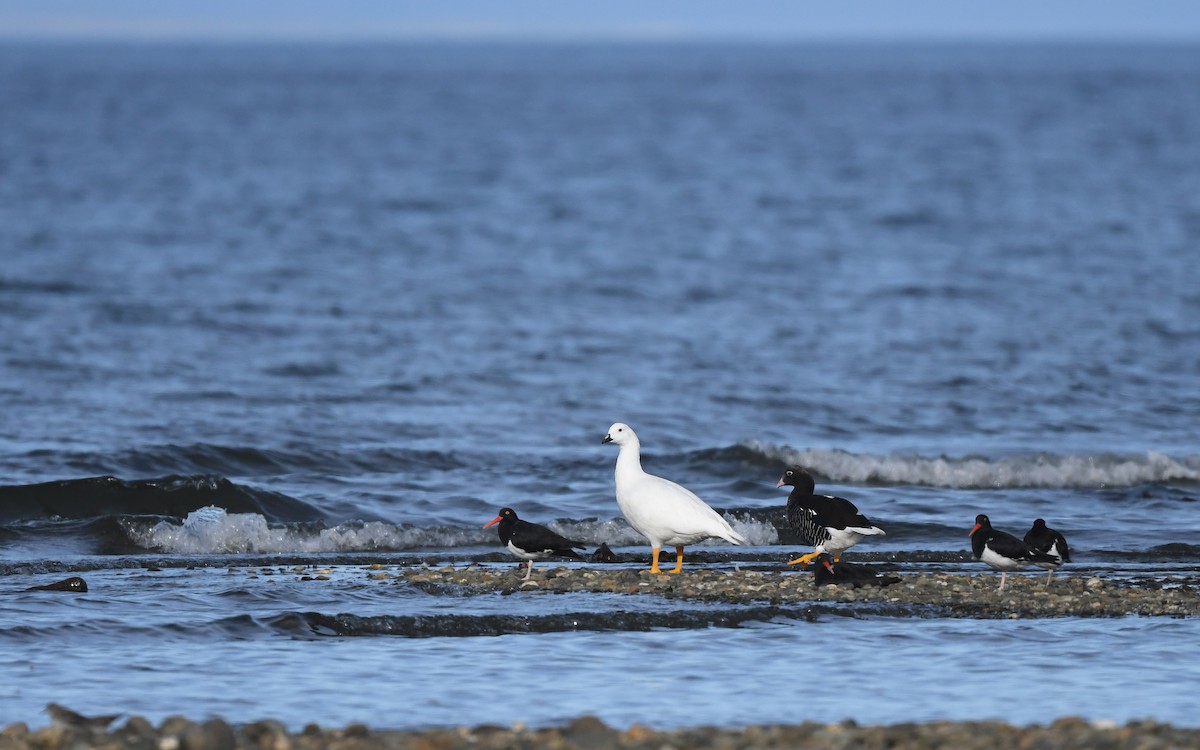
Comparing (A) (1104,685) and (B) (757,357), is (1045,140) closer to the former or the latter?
(B) (757,357)

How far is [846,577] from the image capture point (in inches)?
474

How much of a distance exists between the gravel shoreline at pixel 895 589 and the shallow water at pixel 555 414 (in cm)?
42

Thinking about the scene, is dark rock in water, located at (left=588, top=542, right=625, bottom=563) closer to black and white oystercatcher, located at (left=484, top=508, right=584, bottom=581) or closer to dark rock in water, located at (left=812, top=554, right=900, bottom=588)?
black and white oystercatcher, located at (left=484, top=508, right=584, bottom=581)

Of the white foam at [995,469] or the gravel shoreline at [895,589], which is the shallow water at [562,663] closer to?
the gravel shoreline at [895,589]

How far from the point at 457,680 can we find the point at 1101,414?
15130 millimetres

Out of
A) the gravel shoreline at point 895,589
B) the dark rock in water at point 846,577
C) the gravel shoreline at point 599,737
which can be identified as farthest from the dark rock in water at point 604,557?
the gravel shoreline at point 599,737

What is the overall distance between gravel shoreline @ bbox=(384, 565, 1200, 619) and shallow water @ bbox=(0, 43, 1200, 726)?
42 centimetres

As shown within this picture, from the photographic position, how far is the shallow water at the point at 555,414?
9.81 metres

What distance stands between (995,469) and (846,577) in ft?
22.8

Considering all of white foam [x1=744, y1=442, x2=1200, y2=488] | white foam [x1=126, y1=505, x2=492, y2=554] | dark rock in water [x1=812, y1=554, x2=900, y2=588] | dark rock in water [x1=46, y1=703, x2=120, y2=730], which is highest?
white foam [x1=744, y1=442, x2=1200, y2=488]

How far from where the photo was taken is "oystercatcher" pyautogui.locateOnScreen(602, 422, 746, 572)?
12516mm

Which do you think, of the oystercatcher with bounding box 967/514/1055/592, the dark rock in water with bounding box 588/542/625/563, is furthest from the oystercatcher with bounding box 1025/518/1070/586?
the dark rock in water with bounding box 588/542/625/563

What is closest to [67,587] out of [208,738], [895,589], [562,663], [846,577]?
[562,663]

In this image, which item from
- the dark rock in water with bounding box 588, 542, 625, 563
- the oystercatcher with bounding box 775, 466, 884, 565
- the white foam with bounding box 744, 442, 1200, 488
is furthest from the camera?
the white foam with bounding box 744, 442, 1200, 488
